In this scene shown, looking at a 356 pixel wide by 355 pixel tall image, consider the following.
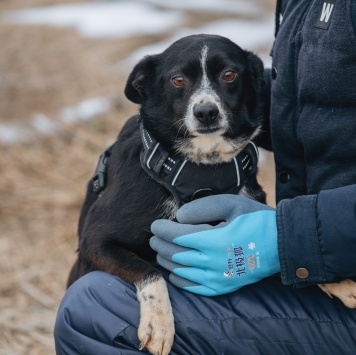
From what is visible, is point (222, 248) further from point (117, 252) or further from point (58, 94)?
point (58, 94)

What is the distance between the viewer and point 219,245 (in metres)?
2.21

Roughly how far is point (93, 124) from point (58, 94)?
127cm

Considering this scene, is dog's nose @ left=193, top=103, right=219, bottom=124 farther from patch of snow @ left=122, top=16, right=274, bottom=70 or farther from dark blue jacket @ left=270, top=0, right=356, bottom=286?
patch of snow @ left=122, top=16, right=274, bottom=70

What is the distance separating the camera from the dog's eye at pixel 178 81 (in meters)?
2.65

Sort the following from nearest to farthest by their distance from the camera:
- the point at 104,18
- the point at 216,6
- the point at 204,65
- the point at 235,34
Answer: the point at 204,65 < the point at 235,34 < the point at 104,18 < the point at 216,6

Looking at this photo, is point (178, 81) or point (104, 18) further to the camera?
point (104, 18)

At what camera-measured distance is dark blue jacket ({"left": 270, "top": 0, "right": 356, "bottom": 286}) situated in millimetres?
2090

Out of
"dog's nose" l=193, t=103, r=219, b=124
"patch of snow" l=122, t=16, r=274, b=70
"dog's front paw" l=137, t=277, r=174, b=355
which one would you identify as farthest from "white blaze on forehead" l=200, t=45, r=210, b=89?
"patch of snow" l=122, t=16, r=274, b=70

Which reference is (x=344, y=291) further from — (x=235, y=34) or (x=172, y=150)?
(x=235, y=34)

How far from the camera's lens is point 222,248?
2.21 meters

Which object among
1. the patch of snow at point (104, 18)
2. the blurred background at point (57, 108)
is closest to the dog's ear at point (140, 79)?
the blurred background at point (57, 108)

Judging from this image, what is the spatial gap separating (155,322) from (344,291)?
56 cm

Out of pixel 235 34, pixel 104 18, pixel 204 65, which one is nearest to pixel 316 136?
pixel 204 65

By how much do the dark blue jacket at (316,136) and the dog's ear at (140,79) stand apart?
485 millimetres
